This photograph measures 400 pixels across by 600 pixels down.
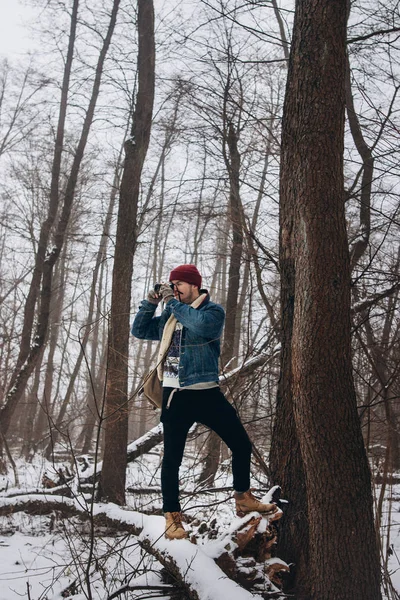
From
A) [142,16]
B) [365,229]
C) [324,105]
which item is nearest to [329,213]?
[324,105]

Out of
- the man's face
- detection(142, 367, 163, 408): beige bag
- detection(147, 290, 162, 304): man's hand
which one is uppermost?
the man's face

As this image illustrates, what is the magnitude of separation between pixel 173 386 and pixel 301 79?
6.98ft

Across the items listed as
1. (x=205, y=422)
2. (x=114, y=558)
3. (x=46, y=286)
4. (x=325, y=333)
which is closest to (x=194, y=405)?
(x=205, y=422)

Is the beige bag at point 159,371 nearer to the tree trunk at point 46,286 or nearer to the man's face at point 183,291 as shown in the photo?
the man's face at point 183,291

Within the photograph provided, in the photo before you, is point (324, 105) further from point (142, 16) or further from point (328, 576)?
point (142, 16)

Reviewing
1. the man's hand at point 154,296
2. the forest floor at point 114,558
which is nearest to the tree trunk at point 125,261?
the forest floor at point 114,558

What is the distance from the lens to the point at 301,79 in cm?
302

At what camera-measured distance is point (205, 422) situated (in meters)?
3.22

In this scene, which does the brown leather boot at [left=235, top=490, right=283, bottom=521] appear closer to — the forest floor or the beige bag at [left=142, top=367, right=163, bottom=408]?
the forest floor

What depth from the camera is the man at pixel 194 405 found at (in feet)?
10.2

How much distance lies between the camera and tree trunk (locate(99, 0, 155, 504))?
632 centimetres

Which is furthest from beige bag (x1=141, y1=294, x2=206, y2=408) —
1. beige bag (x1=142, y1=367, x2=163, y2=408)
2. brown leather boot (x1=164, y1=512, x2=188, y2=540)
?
brown leather boot (x1=164, y1=512, x2=188, y2=540)

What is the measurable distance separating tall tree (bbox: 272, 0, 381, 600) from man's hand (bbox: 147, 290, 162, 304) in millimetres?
1013

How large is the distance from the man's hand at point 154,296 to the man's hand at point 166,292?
2.6 inches
